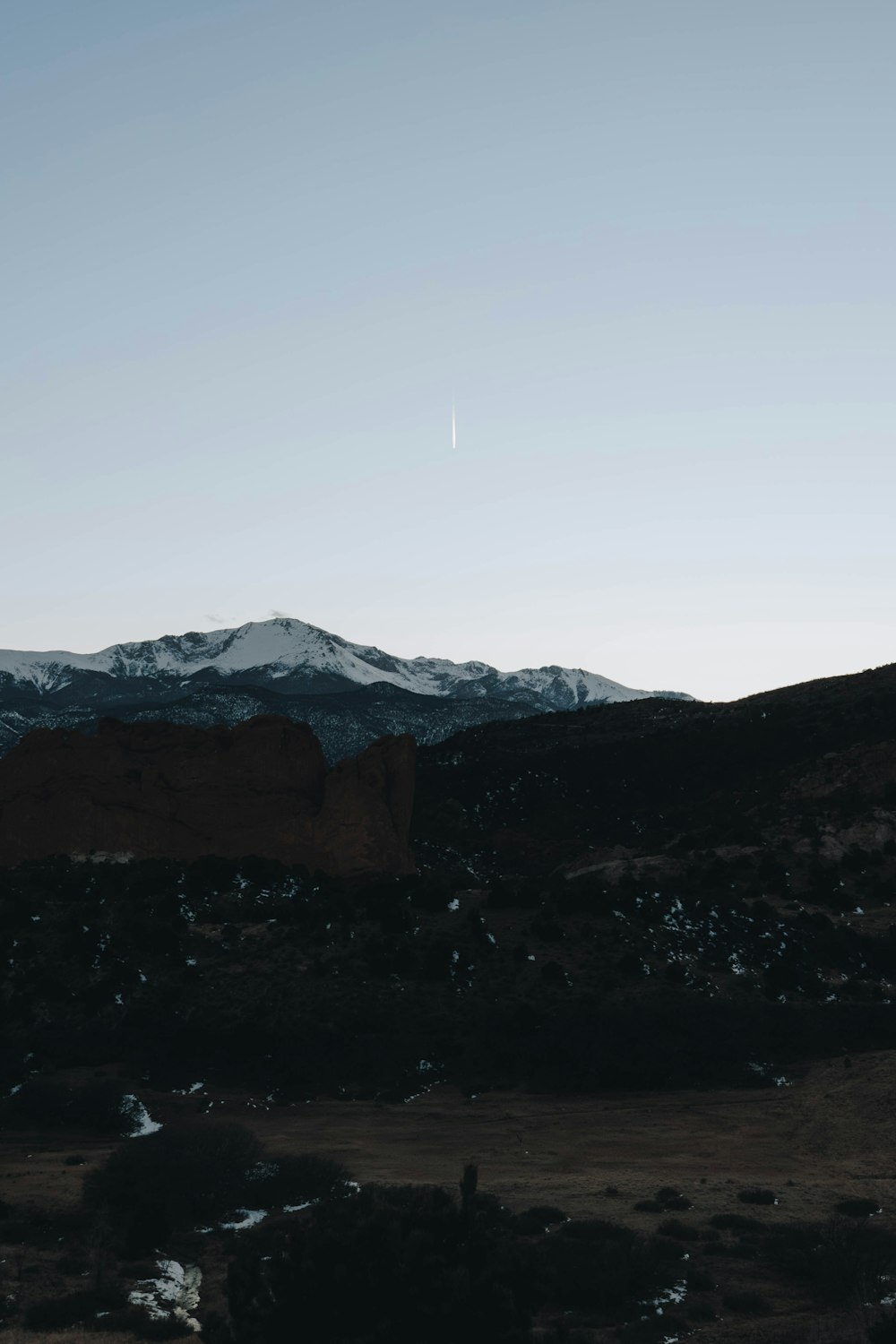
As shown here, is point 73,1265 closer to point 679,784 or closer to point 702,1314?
point 702,1314

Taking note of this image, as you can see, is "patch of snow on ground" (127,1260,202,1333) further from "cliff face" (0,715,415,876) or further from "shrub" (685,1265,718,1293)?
"cliff face" (0,715,415,876)

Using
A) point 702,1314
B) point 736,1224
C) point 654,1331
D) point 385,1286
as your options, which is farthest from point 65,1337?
point 736,1224

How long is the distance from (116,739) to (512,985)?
28.5 meters

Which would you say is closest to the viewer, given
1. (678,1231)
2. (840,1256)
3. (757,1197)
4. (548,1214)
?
(840,1256)

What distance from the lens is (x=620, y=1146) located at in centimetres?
3262

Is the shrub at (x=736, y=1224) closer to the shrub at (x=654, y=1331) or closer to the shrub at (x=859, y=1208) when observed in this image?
the shrub at (x=859, y=1208)

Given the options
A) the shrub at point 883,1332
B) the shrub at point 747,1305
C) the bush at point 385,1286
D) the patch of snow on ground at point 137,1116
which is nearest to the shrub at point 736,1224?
the shrub at point 747,1305

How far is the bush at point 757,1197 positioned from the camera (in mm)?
25719

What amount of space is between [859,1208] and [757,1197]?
2.29 m

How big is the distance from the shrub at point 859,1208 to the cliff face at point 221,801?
34.1 meters

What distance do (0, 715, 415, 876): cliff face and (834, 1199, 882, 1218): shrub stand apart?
112ft

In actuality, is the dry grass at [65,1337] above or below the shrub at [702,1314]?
above

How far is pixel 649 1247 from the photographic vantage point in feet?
72.1

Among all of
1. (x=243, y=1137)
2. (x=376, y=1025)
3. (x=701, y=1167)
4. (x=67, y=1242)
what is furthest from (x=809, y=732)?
(x=67, y=1242)
